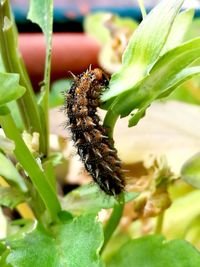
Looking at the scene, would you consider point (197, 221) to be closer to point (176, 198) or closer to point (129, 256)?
point (176, 198)

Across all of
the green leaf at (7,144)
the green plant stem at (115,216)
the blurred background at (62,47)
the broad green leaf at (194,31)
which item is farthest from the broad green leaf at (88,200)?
the blurred background at (62,47)

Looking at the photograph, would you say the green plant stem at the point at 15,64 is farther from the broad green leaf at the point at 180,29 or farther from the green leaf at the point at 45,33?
the broad green leaf at the point at 180,29

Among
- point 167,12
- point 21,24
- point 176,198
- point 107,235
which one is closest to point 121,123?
point 176,198

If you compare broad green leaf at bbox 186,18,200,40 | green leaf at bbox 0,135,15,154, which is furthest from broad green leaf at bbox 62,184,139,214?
broad green leaf at bbox 186,18,200,40

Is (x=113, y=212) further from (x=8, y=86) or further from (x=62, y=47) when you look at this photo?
(x=62, y=47)

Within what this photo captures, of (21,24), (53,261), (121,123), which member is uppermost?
(53,261)

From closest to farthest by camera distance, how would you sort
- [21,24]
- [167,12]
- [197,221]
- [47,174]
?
[167,12]
[47,174]
[197,221]
[21,24]

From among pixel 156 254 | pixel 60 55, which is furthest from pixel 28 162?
pixel 60 55
